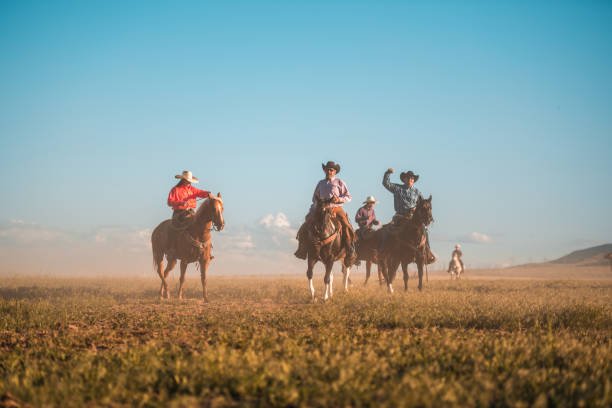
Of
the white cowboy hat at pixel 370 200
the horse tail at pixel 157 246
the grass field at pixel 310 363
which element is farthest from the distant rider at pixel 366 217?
the grass field at pixel 310 363

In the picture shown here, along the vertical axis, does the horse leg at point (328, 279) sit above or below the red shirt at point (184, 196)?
below

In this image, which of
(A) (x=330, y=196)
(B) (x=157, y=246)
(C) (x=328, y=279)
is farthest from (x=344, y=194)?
(B) (x=157, y=246)

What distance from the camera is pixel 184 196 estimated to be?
1523 cm

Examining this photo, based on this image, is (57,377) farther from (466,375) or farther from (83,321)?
(83,321)

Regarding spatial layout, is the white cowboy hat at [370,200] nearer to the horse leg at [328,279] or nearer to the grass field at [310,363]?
the horse leg at [328,279]

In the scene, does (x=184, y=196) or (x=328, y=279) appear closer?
(x=328, y=279)

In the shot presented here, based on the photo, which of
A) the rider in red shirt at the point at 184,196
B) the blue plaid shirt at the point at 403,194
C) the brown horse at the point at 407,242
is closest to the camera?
the rider in red shirt at the point at 184,196

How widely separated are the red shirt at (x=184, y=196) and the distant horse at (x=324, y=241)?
391cm

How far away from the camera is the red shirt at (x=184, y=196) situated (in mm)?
15156

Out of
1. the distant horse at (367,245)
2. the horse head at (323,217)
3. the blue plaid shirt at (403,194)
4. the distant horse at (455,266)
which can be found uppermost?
the blue plaid shirt at (403,194)

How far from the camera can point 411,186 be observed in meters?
16.1

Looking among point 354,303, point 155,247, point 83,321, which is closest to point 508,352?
point 354,303

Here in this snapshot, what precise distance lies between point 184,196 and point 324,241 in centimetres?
486

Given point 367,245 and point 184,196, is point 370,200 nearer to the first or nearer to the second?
point 367,245
